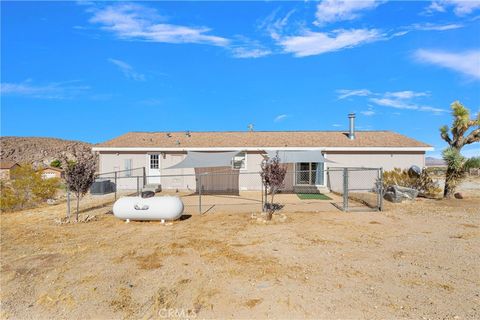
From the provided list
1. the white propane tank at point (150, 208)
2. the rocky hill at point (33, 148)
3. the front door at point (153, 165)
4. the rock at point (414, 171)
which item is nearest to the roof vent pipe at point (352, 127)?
the rock at point (414, 171)

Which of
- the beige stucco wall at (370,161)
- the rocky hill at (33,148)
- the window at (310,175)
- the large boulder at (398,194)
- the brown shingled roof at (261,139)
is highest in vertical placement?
the rocky hill at (33,148)

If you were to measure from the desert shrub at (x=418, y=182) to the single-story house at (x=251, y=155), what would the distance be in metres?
Result: 0.99

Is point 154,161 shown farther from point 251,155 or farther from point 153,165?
point 251,155

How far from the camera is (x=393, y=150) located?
20.2 meters

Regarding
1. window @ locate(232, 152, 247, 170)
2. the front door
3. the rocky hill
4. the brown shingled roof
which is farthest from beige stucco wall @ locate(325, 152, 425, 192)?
the rocky hill

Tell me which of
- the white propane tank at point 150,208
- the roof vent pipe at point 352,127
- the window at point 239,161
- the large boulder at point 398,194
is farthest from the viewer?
the roof vent pipe at point 352,127

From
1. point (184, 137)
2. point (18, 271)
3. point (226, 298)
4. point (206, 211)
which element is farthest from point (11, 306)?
point (184, 137)

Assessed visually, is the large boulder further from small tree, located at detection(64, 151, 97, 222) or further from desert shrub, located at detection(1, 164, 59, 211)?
desert shrub, located at detection(1, 164, 59, 211)

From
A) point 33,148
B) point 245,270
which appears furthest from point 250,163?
point 33,148

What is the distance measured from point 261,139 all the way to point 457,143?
11758 mm

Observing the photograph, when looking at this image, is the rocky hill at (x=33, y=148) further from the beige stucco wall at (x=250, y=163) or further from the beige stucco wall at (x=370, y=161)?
the beige stucco wall at (x=370, y=161)

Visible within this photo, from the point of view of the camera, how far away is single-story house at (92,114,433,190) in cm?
2030

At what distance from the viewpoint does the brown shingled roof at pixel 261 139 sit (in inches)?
820

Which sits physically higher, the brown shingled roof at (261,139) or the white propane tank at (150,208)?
the brown shingled roof at (261,139)
